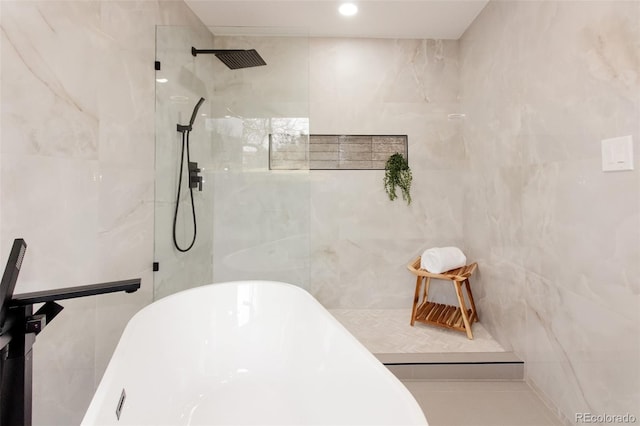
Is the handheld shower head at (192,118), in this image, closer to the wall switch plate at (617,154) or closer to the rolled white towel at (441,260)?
the rolled white towel at (441,260)

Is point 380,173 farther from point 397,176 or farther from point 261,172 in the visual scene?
point 261,172

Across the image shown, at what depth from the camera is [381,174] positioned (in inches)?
118

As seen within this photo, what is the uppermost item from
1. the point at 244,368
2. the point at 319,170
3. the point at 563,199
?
the point at 319,170

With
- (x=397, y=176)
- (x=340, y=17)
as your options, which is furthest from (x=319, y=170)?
(x=340, y=17)

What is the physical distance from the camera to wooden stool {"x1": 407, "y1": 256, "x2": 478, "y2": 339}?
2371mm

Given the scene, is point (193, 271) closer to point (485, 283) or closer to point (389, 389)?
point (389, 389)

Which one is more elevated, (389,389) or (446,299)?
(389,389)

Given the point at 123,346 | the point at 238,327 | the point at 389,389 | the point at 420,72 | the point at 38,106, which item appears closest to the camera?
the point at 389,389

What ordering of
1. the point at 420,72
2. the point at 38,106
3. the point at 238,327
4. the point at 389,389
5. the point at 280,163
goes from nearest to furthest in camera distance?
1. the point at 389,389
2. the point at 38,106
3. the point at 238,327
4. the point at 280,163
5. the point at 420,72

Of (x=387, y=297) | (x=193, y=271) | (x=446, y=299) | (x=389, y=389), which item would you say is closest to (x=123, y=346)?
(x=389, y=389)

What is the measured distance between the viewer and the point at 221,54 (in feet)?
7.70

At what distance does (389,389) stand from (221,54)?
2373 mm

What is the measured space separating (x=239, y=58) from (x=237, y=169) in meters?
0.79

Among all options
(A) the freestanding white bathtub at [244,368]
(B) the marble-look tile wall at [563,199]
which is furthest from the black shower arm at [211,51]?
(B) the marble-look tile wall at [563,199]
